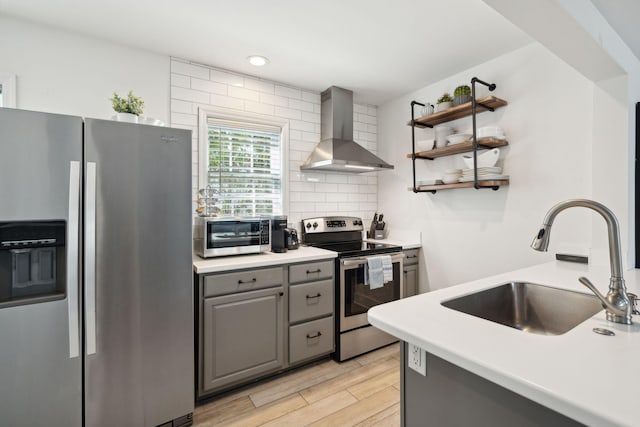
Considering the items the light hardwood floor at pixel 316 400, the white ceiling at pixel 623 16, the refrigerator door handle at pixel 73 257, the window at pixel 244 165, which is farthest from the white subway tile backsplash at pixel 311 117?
the light hardwood floor at pixel 316 400

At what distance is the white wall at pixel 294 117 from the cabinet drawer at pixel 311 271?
2.40 ft

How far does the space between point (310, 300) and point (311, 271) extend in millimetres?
230

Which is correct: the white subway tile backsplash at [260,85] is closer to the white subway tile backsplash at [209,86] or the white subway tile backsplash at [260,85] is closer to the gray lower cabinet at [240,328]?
the white subway tile backsplash at [209,86]

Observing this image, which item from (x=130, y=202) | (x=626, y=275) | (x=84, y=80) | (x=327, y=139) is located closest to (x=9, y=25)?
(x=84, y=80)

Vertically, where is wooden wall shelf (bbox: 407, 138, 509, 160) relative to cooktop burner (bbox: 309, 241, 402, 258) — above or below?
above

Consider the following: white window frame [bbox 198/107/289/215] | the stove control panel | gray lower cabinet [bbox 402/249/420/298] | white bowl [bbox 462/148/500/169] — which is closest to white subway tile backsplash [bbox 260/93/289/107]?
white window frame [bbox 198/107/289/215]

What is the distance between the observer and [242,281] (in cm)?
211

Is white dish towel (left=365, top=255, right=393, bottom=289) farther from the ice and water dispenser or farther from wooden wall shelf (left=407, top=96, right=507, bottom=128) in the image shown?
the ice and water dispenser

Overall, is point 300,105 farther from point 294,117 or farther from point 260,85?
point 260,85

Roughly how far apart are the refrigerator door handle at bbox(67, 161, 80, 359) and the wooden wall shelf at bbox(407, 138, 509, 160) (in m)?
2.62

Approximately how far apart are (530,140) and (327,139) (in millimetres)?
1747

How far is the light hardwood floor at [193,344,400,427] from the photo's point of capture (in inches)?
73.3

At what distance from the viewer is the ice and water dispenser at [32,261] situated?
142cm

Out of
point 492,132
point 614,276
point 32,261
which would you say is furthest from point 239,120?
point 614,276
